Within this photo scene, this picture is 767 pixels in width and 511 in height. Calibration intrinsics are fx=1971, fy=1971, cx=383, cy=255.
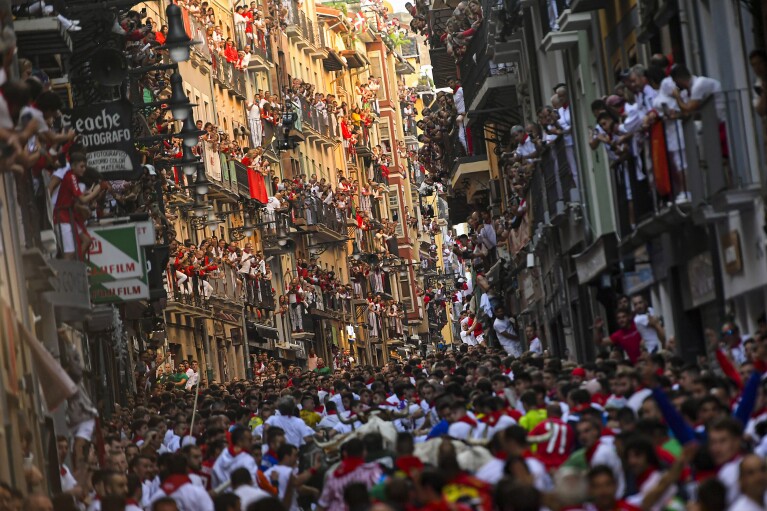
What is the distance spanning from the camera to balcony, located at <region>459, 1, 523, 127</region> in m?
43.9

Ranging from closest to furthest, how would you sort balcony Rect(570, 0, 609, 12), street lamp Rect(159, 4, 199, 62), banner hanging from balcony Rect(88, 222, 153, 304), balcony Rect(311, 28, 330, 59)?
street lamp Rect(159, 4, 199, 62) < banner hanging from balcony Rect(88, 222, 153, 304) < balcony Rect(570, 0, 609, 12) < balcony Rect(311, 28, 330, 59)

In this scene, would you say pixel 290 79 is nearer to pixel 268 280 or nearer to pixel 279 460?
pixel 268 280

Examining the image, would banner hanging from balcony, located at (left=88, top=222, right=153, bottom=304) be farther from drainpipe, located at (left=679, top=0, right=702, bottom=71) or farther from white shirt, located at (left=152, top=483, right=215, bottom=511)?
white shirt, located at (left=152, top=483, right=215, bottom=511)

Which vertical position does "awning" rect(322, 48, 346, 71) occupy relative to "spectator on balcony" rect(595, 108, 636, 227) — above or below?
above

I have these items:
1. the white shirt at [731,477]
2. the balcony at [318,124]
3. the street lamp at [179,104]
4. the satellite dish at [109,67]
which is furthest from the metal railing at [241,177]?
the white shirt at [731,477]

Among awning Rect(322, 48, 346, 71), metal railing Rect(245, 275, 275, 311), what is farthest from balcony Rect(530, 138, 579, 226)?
awning Rect(322, 48, 346, 71)

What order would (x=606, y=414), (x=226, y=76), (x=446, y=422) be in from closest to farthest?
(x=606, y=414)
(x=446, y=422)
(x=226, y=76)

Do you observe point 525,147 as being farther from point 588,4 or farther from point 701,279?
point 701,279

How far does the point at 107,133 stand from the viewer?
93.5ft

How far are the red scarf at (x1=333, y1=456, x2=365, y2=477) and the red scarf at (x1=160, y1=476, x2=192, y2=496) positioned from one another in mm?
1286

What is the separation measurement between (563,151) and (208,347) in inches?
1154

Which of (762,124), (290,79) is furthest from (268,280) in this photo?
(762,124)

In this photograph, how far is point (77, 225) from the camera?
2716 centimetres

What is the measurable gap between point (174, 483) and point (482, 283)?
3270 centimetres
